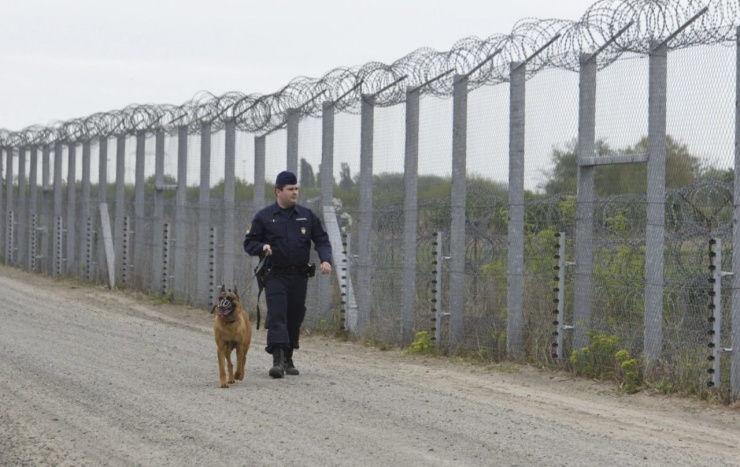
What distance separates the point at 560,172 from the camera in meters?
13.5

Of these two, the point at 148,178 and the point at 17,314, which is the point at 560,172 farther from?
the point at 148,178

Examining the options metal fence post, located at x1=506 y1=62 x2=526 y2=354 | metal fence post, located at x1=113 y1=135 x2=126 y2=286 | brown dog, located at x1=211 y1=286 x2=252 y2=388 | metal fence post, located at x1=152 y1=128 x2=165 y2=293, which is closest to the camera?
brown dog, located at x1=211 y1=286 x2=252 y2=388

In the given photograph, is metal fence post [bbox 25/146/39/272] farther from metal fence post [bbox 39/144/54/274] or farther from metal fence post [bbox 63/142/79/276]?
metal fence post [bbox 63/142/79/276]

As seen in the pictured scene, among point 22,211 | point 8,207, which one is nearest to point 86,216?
point 22,211

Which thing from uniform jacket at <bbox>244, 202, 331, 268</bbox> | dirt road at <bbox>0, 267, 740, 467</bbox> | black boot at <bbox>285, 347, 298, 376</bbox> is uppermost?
uniform jacket at <bbox>244, 202, 331, 268</bbox>

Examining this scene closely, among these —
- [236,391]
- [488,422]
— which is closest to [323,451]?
[488,422]

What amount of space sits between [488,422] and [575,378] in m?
3.33

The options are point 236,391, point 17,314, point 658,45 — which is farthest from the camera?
point 17,314

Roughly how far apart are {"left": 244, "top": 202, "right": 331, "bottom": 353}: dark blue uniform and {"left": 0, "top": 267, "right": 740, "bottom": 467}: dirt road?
54 cm

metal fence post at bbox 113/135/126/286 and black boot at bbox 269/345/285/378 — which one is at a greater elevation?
metal fence post at bbox 113/135/126/286

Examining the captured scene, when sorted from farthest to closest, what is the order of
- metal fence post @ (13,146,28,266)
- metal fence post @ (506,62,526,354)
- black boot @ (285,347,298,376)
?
metal fence post @ (13,146,28,266) < metal fence post @ (506,62,526,354) < black boot @ (285,347,298,376)

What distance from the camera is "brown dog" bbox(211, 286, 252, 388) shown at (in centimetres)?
1127

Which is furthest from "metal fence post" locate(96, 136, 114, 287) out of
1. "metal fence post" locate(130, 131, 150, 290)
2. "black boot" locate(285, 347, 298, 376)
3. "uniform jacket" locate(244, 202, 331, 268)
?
"uniform jacket" locate(244, 202, 331, 268)

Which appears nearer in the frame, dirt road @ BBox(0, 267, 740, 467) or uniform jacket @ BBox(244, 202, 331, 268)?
dirt road @ BBox(0, 267, 740, 467)
